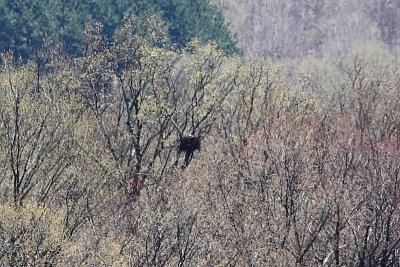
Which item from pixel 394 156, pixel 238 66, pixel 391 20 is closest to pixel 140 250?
pixel 394 156

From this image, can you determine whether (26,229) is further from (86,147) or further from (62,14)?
(62,14)

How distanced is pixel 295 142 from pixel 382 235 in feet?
23.8

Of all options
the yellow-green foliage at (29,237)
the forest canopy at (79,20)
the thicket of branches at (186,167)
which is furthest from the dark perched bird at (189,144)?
the forest canopy at (79,20)

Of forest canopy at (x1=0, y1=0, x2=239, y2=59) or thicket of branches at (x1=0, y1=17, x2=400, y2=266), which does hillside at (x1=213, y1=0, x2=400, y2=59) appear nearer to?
forest canopy at (x1=0, y1=0, x2=239, y2=59)

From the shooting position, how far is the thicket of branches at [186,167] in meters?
36.3

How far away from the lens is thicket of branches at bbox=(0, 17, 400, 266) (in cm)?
3628

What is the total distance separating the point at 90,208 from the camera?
1563 inches

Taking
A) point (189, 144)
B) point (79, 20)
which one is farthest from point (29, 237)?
point (79, 20)

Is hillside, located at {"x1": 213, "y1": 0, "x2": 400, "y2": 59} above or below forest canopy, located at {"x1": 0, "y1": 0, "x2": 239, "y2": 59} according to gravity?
below

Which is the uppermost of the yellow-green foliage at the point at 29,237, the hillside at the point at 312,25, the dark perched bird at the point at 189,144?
the yellow-green foliage at the point at 29,237

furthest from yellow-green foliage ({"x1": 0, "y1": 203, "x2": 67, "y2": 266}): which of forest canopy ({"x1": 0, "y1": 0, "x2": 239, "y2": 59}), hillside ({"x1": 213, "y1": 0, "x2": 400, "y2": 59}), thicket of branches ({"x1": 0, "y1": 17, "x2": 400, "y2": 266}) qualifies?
hillside ({"x1": 213, "y1": 0, "x2": 400, "y2": 59})

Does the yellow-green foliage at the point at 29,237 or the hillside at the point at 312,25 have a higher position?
the yellow-green foliage at the point at 29,237

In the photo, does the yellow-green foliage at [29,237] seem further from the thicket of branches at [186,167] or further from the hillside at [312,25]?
the hillside at [312,25]

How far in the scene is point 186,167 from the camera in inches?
1860
